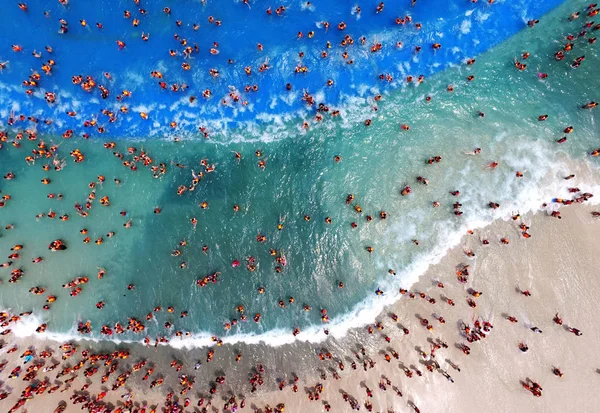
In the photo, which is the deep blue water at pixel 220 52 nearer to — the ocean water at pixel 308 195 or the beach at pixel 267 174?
the beach at pixel 267 174

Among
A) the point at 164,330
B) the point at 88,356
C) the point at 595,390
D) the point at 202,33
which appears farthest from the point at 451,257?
the point at 88,356

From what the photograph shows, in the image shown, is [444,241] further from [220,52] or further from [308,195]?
[220,52]

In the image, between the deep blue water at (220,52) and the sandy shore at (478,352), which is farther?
the deep blue water at (220,52)

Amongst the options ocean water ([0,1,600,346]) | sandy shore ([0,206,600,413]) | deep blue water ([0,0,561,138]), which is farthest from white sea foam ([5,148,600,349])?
deep blue water ([0,0,561,138])

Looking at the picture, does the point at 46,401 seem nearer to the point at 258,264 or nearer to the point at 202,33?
the point at 258,264

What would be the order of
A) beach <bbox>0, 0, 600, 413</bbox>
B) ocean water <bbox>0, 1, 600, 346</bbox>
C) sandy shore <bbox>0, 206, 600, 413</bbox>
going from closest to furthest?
sandy shore <bbox>0, 206, 600, 413</bbox> < beach <bbox>0, 0, 600, 413</bbox> < ocean water <bbox>0, 1, 600, 346</bbox>

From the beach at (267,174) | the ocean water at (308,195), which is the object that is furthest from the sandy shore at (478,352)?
the ocean water at (308,195)

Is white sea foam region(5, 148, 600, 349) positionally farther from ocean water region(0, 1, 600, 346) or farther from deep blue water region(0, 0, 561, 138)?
deep blue water region(0, 0, 561, 138)
